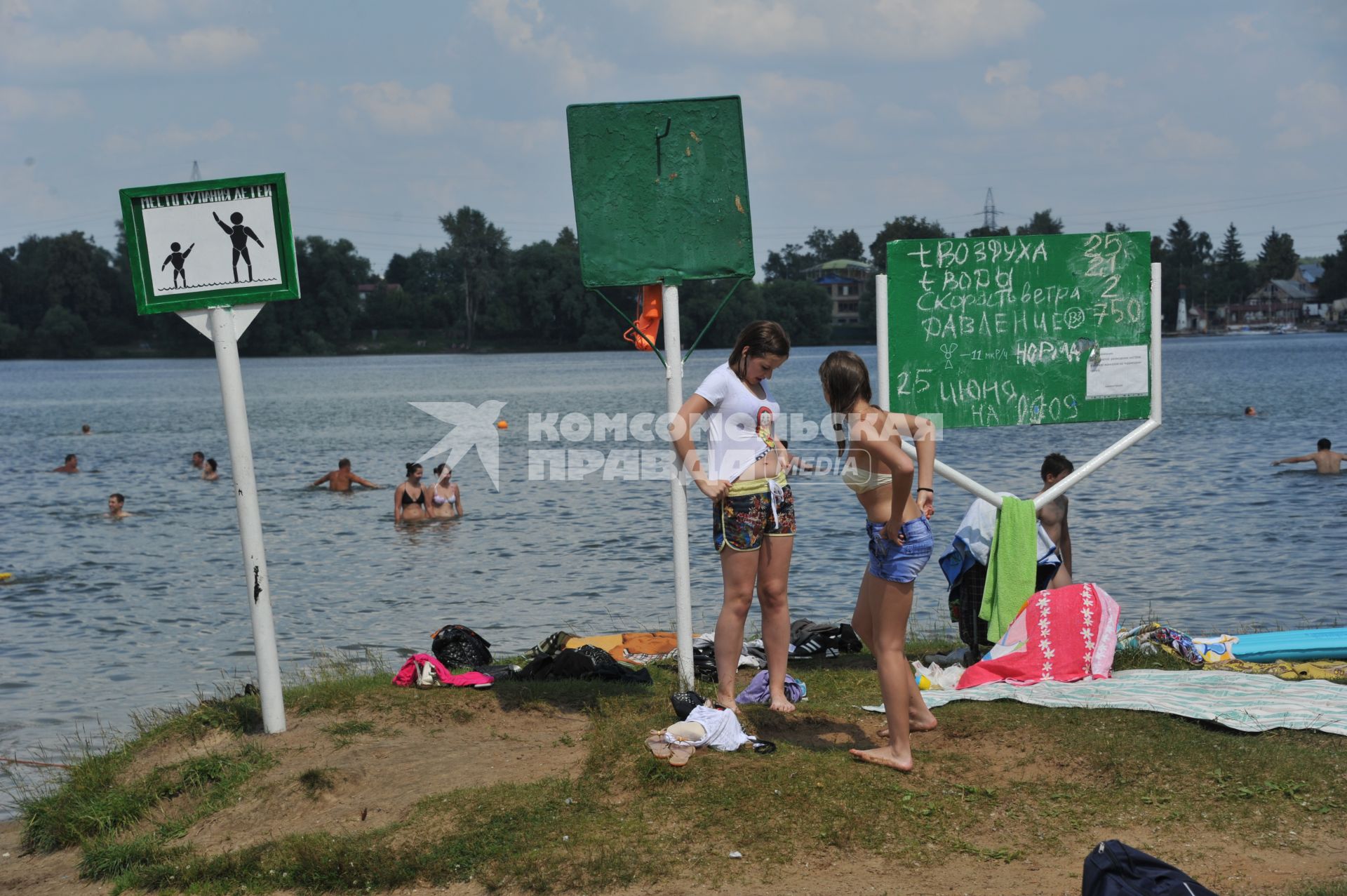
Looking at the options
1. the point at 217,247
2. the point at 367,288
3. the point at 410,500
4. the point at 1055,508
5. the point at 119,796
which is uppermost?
the point at 367,288

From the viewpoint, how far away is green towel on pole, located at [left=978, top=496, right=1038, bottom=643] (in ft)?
25.1

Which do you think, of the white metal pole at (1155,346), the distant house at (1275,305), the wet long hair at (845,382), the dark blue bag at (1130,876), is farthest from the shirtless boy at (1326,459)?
A: the distant house at (1275,305)

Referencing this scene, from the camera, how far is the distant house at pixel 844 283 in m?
166

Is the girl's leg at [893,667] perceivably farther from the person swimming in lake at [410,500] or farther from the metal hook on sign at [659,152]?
the person swimming in lake at [410,500]

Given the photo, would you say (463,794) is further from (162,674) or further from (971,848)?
(162,674)

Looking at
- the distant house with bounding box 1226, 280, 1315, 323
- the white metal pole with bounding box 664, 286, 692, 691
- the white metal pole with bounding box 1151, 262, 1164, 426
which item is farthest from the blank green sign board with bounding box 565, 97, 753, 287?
the distant house with bounding box 1226, 280, 1315, 323

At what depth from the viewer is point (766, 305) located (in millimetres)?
122938

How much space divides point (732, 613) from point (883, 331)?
9.32ft

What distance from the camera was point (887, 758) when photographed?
5500 mm

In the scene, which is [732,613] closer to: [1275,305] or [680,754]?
[680,754]

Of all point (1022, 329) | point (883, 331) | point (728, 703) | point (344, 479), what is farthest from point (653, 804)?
point (344, 479)

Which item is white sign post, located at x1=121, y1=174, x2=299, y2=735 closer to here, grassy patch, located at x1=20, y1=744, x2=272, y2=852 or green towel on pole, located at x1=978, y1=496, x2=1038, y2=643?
grassy patch, located at x1=20, y1=744, x2=272, y2=852

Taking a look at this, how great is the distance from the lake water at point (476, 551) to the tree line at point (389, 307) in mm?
79107

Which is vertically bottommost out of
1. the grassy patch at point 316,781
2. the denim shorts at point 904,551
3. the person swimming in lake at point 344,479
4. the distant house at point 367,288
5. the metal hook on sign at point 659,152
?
the person swimming in lake at point 344,479
